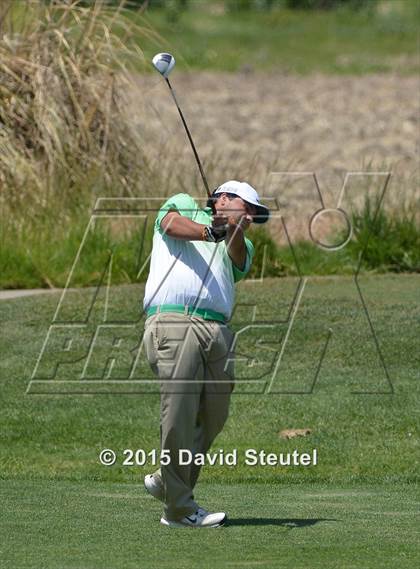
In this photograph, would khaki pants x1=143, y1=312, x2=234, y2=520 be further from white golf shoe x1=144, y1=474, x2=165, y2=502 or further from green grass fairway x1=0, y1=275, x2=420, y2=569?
green grass fairway x1=0, y1=275, x2=420, y2=569

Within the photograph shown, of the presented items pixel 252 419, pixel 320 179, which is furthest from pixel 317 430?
pixel 320 179

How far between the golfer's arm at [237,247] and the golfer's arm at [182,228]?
155 millimetres

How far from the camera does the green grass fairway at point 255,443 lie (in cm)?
789

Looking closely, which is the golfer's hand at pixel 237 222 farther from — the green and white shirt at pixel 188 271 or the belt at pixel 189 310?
the belt at pixel 189 310

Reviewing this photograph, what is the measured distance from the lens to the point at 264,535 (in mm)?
8219

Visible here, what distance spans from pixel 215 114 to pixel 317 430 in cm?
2327

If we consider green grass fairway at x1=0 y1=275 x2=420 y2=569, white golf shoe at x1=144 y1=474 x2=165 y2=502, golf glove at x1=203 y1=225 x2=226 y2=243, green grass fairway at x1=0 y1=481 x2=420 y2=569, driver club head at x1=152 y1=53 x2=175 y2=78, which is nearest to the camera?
green grass fairway at x1=0 y1=481 x2=420 y2=569

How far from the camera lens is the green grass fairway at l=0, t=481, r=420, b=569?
753cm

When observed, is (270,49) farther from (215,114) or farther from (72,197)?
(72,197)

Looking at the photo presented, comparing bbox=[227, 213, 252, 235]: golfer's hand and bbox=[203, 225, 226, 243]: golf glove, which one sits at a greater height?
bbox=[227, 213, 252, 235]: golfer's hand

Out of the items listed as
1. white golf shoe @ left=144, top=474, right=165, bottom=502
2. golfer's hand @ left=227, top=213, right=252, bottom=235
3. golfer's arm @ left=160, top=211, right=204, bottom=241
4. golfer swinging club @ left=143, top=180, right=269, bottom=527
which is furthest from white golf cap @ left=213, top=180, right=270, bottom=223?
white golf shoe @ left=144, top=474, right=165, bottom=502

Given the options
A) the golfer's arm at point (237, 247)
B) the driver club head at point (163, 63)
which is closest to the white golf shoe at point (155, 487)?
the golfer's arm at point (237, 247)

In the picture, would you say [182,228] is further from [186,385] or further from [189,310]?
[186,385]

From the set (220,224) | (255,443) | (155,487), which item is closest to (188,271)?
(220,224)
